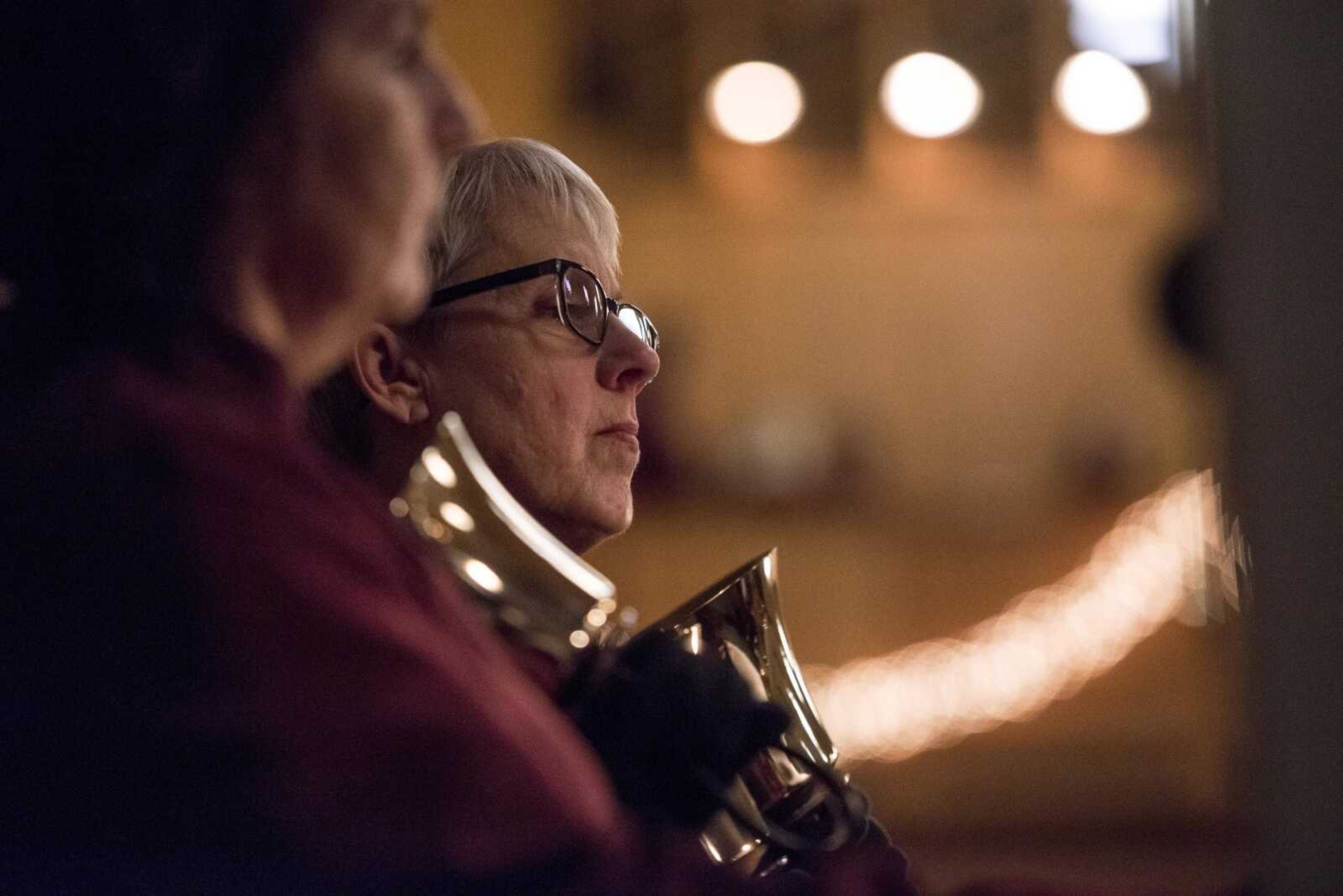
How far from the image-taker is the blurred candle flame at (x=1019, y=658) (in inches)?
227

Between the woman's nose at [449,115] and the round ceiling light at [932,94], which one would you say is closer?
the woman's nose at [449,115]

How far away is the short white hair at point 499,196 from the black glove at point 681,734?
51 centimetres

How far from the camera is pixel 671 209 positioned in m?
6.31

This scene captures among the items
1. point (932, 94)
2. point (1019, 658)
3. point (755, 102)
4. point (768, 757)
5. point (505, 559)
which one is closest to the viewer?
point (505, 559)

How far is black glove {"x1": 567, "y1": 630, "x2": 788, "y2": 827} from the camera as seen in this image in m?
0.83

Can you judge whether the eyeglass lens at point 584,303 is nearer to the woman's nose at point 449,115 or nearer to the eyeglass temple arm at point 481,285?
the eyeglass temple arm at point 481,285

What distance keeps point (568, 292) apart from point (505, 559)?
0.49 m

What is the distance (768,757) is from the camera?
3.26 ft

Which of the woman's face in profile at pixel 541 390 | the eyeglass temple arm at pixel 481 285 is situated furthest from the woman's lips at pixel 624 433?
the eyeglass temple arm at pixel 481 285

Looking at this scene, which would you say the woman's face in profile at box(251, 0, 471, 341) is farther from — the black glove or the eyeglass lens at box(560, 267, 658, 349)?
the eyeglass lens at box(560, 267, 658, 349)

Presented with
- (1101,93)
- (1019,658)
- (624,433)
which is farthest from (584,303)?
(1101,93)

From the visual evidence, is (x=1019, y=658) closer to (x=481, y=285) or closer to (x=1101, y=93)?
(x=1101, y=93)

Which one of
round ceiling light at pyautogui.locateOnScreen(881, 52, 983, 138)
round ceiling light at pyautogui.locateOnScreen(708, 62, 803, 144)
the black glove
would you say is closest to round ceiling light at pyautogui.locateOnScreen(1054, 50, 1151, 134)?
round ceiling light at pyautogui.locateOnScreen(881, 52, 983, 138)

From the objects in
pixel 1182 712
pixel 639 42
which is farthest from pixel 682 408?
pixel 1182 712
